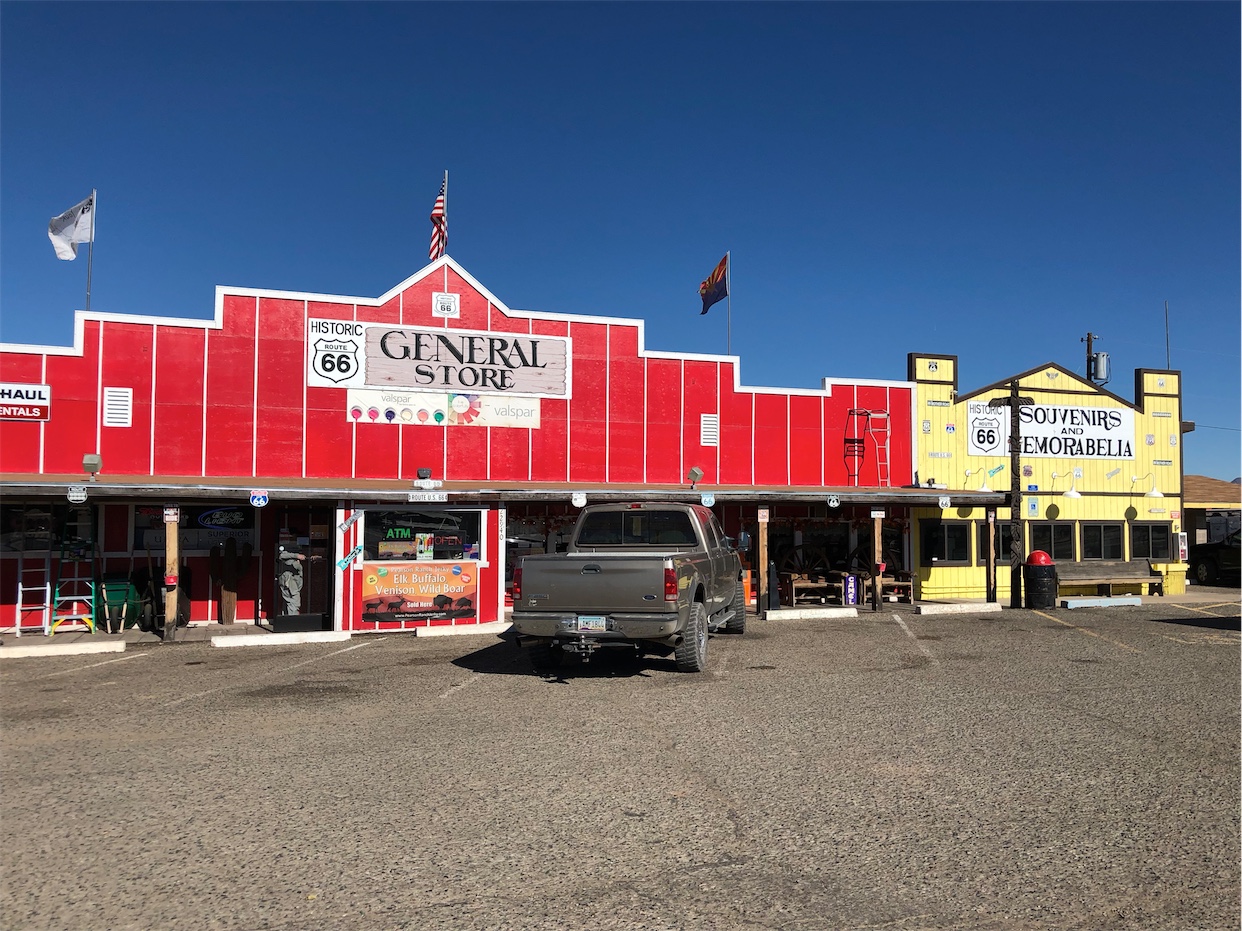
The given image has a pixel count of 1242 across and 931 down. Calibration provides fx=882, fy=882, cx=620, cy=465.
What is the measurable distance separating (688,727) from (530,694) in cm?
235

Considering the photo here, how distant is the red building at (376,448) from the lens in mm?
16562

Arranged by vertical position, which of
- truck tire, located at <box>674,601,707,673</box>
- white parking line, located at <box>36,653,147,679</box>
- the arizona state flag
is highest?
the arizona state flag

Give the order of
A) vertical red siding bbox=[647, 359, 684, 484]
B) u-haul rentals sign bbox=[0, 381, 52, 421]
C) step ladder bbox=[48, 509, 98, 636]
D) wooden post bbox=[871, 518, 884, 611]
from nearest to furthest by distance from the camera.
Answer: step ladder bbox=[48, 509, 98, 636] → u-haul rentals sign bbox=[0, 381, 52, 421] → wooden post bbox=[871, 518, 884, 611] → vertical red siding bbox=[647, 359, 684, 484]

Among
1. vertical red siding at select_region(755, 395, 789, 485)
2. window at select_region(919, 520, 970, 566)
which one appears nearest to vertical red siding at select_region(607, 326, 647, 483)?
vertical red siding at select_region(755, 395, 789, 485)

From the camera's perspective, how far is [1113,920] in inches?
161

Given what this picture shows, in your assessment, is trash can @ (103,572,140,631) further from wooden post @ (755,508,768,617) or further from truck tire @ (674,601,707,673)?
wooden post @ (755,508,768,617)

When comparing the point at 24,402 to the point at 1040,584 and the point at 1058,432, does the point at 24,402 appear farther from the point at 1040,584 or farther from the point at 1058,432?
the point at 1058,432

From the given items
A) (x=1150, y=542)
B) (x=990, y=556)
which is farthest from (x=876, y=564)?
(x=1150, y=542)

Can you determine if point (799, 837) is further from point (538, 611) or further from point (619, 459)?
point (619, 459)

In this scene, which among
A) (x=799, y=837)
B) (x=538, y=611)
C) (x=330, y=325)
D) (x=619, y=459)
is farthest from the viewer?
(x=619, y=459)

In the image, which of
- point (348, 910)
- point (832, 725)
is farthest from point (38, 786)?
point (832, 725)

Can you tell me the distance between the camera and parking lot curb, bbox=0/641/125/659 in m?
13.6

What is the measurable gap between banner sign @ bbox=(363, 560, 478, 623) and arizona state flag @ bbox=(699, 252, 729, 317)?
1065 cm

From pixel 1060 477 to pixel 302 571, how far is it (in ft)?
65.4
